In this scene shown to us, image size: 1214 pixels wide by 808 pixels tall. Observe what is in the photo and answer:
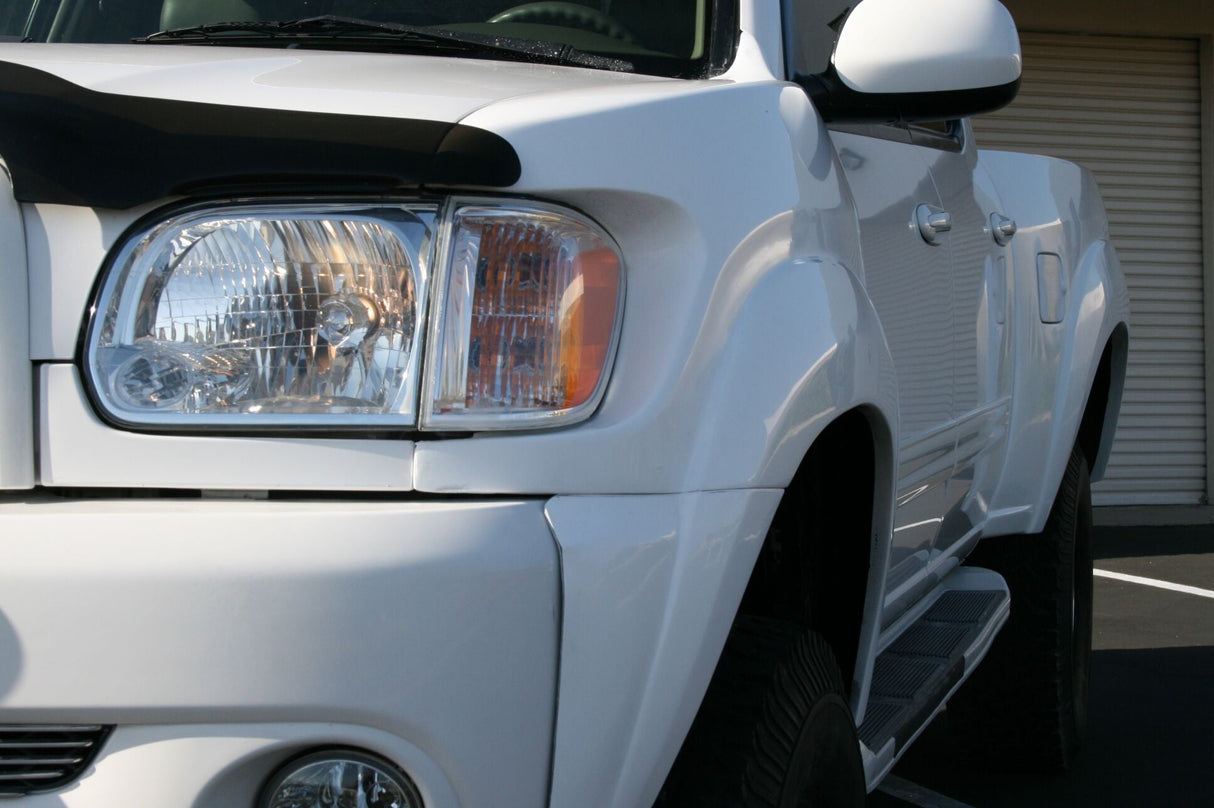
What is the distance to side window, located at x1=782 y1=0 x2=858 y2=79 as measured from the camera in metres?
2.19

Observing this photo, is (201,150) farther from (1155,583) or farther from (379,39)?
(1155,583)

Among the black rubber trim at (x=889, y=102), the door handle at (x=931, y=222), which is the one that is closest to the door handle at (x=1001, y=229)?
the door handle at (x=931, y=222)

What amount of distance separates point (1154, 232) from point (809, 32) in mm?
9140

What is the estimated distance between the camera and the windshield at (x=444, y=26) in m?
2.00

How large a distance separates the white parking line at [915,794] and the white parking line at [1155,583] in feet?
12.0

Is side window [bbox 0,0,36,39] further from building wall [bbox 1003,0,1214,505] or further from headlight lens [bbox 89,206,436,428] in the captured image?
building wall [bbox 1003,0,1214,505]

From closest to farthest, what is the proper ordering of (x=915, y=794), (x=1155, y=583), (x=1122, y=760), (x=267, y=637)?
(x=267, y=637) < (x=915, y=794) < (x=1122, y=760) < (x=1155, y=583)

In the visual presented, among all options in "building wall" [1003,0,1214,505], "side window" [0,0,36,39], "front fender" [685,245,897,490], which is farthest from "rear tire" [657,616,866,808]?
"building wall" [1003,0,1214,505]

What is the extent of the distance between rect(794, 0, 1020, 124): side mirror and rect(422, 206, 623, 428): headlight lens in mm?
668

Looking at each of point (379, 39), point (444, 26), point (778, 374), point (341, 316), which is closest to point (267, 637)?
point (341, 316)

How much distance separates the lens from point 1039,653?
11.5ft

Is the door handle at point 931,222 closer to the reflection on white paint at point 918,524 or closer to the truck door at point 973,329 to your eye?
the truck door at point 973,329

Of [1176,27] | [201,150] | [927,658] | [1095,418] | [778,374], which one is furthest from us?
[1176,27]

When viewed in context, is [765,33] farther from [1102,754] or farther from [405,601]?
[1102,754]
